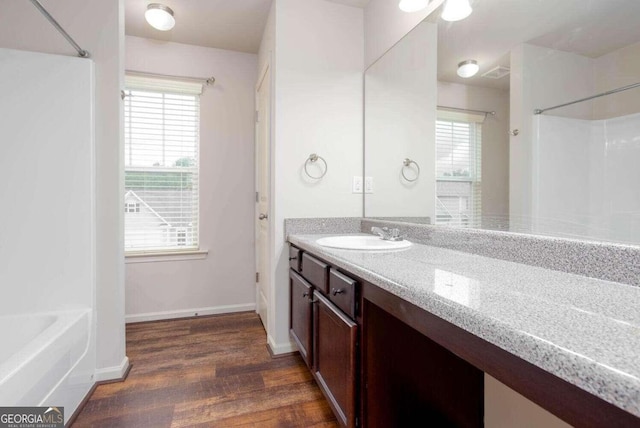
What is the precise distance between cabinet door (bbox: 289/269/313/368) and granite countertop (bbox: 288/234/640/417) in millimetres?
597

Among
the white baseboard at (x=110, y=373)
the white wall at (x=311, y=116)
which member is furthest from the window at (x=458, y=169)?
the white baseboard at (x=110, y=373)

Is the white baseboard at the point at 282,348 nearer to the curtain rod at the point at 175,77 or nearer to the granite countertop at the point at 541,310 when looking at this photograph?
the granite countertop at the point at 541,310

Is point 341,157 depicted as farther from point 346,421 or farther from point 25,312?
point 25,312

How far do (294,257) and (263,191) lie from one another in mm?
816

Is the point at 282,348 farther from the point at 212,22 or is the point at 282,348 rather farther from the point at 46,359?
the point at 212,22

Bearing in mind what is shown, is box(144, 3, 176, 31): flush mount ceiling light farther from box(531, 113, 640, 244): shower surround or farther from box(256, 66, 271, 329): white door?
box(531, 113, 640, 244): shower surround

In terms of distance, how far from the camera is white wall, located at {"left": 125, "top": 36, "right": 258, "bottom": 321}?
8.78ft

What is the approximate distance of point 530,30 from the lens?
1103 mm

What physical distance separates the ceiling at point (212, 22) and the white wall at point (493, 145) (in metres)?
1.28

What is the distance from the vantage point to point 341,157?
85.6 inches

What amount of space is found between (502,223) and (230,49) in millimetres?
2696

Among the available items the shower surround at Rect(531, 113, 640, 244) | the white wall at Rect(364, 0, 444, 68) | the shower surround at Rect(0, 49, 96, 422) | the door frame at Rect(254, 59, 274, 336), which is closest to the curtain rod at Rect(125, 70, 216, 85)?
the door frame at Rect(254, 59, 274, 336)

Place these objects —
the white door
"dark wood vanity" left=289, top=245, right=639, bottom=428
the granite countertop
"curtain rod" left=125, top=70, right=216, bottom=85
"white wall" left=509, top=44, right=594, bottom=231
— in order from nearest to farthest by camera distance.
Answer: the granite countertop → "white wall" left=509, top=44, right=594, bottom=231 → "dark wood vanity" left=289, top=245, right=639, bottom=428 → the white door → "curtain rod" left=125, top=70, right=216, bottom=85

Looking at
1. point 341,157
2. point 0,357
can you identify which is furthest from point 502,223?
point 0,357
